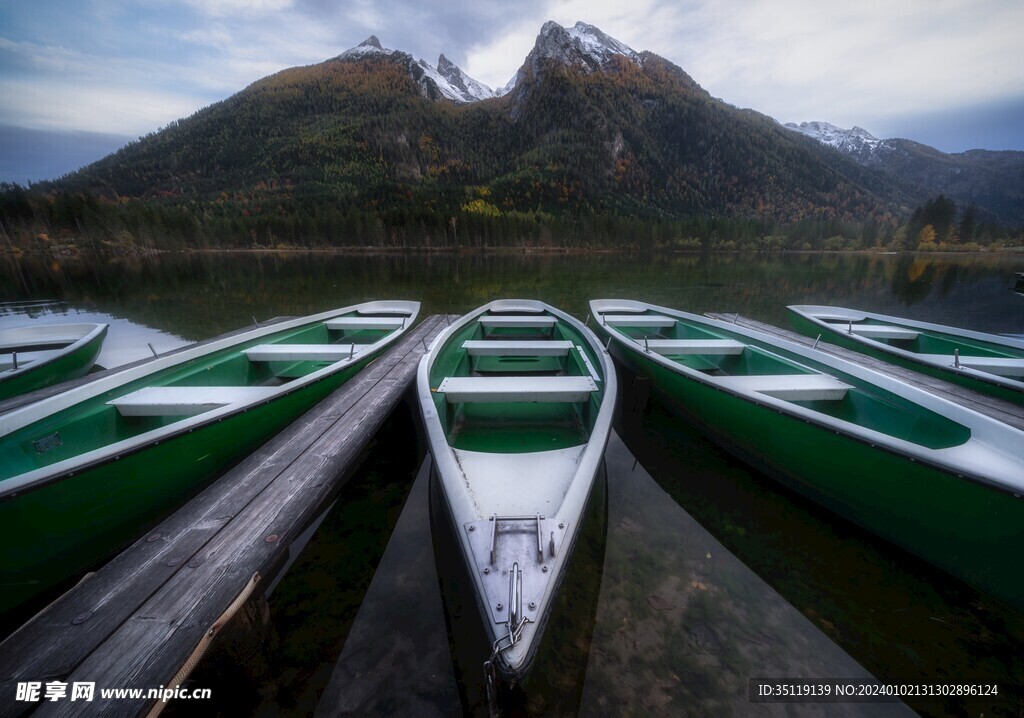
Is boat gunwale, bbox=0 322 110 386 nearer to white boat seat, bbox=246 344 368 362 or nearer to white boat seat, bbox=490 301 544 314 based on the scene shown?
white boat seat, bbox=246 344 368 362

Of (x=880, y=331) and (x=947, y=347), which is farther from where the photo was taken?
(x=880, y=331)

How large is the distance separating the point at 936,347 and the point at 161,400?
47.1ft

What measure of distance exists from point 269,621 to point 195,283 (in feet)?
99.5

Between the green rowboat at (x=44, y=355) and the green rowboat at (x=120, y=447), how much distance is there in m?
3.19

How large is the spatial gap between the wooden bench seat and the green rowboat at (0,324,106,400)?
1588cm

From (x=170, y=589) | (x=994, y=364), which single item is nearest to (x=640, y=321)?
(x=994, y=364)

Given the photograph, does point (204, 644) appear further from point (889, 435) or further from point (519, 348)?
point (889, 435)

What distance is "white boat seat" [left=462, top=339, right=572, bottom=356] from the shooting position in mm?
6852

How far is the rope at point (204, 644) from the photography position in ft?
6.73

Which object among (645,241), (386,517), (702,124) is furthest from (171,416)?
(702,124)

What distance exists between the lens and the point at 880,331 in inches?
358

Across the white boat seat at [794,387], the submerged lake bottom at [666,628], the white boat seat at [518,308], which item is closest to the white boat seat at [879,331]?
the white boat seat at [794,387]

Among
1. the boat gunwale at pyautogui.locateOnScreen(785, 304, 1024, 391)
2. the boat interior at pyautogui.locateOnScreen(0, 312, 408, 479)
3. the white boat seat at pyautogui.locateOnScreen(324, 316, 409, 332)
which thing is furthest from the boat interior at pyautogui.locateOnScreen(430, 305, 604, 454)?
the boat gunwale at pyautogui.locateOnScreen(785, 304, 1024, 391)

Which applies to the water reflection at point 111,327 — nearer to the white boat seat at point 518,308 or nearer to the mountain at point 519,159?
the white boat seat at point 518,308
